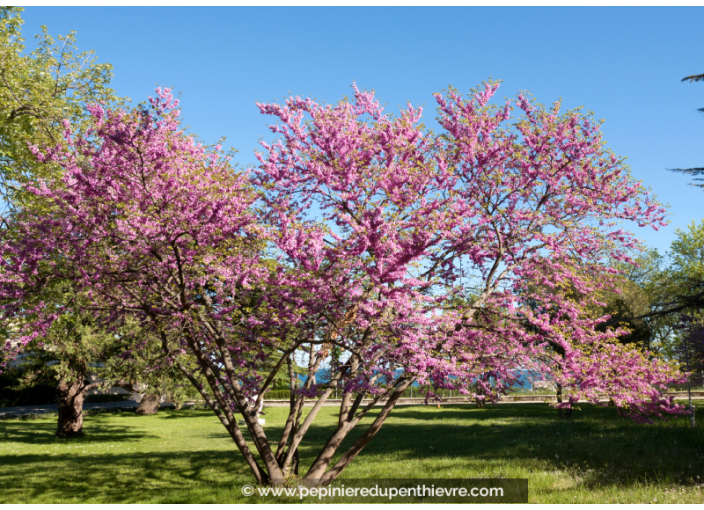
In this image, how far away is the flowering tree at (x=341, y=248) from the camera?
770 cm

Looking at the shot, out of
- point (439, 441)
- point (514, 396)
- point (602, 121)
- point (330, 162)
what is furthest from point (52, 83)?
point (514, 396)

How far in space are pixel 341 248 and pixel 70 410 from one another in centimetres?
2066

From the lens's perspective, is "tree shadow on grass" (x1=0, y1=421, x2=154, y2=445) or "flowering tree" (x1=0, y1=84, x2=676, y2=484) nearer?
"flowering tree" (x1=0, y1=84, x2=676, y2=484)

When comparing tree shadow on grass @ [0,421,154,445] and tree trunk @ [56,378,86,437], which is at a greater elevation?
tree trunk @ [56,378,86,437]

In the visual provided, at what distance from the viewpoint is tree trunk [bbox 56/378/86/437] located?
69.4ft

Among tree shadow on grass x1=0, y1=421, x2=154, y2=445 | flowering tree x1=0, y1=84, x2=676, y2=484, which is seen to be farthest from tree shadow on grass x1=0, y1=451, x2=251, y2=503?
tree shadow on grass x1=0, y1=421, x2=154, y2=445

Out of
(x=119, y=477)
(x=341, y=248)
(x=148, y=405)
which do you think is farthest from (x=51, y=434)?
(x=341, y=248)

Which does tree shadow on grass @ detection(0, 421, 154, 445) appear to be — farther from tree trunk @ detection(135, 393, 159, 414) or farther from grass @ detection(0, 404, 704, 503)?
tree trunk @ detection(135, 393, 159, 414)

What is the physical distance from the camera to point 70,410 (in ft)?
71.5

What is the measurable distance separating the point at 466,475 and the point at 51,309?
9.45m

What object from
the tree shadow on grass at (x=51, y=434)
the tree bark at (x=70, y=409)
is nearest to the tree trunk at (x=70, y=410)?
the tree bark at (x=70, y=409)

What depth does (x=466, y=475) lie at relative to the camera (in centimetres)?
1041

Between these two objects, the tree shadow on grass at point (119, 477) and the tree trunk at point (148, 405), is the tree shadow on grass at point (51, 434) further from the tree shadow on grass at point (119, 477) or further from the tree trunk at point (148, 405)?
the tree trunk at point (148, 405)

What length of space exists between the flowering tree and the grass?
1.97 m
